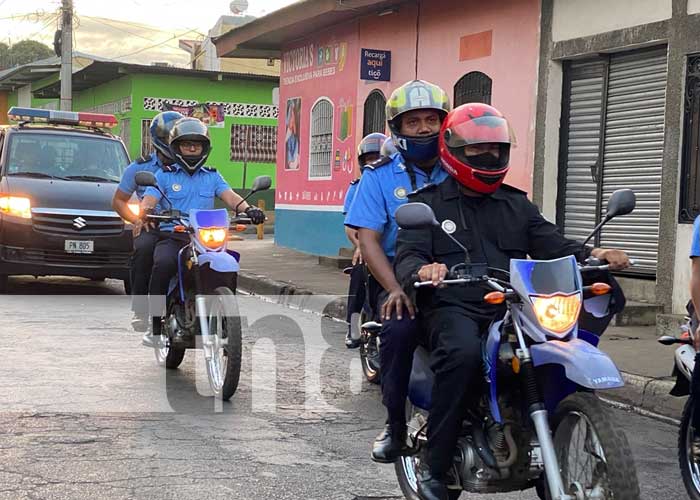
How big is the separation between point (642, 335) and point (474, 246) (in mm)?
6285

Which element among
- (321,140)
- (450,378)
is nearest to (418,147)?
(450,378)

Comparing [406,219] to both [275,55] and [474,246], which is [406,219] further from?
[275,55]

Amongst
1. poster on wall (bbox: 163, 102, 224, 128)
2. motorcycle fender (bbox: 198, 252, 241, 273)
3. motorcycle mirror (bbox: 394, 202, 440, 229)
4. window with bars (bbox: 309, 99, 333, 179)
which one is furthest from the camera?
poster on wall (bbox: 163, 102, 224, 128)

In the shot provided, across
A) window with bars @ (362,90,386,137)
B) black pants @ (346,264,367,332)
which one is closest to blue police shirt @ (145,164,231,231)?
black pants @ (346,264,367,332)

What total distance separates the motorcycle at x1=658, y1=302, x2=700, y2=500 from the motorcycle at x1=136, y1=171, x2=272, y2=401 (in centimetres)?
284

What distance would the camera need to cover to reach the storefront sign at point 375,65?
1681 centimetres

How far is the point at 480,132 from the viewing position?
4.42m

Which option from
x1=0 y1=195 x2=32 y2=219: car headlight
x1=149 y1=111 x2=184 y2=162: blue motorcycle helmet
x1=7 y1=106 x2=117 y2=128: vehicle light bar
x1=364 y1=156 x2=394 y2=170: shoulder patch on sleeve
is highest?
x1=7 y1=106 x2=117 y2=128: vehicle light bar

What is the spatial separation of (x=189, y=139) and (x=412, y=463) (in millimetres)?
3838

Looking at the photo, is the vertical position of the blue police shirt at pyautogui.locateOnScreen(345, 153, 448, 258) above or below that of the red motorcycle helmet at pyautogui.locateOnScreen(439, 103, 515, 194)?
below

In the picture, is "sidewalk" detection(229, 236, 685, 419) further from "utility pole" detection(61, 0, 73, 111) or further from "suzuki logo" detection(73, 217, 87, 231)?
"utility pole" detection(61, 0, 73, 111)

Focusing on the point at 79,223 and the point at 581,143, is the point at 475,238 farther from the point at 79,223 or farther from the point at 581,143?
the point at 79,223

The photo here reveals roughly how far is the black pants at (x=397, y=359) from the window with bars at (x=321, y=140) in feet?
47.7

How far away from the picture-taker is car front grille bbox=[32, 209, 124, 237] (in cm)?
1277
